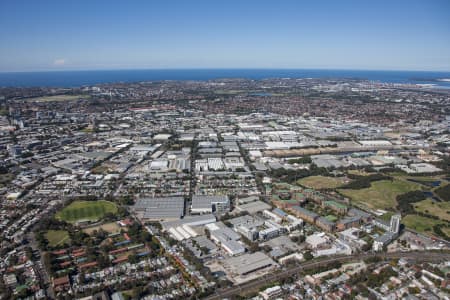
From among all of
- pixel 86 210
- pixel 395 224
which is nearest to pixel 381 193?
pixel 395 224

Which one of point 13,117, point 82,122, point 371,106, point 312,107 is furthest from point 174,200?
point 371,106

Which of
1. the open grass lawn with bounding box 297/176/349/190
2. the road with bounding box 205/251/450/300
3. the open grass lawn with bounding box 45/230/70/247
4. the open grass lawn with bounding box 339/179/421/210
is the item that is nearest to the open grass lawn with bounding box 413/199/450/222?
the open grass lawn with bounding box 339/179/421/210

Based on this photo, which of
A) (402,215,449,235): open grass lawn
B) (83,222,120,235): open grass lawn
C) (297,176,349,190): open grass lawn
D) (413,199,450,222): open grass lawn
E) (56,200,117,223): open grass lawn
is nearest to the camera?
(83,222,120,235): open grass lawn

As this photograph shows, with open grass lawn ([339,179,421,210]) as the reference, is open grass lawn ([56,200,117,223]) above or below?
above

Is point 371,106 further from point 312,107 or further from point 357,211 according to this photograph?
point 357,211

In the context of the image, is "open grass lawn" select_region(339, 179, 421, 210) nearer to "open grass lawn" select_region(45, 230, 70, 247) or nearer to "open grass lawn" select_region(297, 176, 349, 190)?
"open grass lawn" select_region(297, 176, 349, 190)

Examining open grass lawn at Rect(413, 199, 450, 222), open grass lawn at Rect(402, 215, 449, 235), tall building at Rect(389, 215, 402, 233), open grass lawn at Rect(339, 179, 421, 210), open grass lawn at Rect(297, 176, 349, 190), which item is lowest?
open grass lawn at Rect(402, 215, 449, 235)

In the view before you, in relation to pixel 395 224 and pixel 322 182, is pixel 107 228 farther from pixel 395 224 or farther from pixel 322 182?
pixel 322 182

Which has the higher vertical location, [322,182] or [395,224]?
[395,224]
